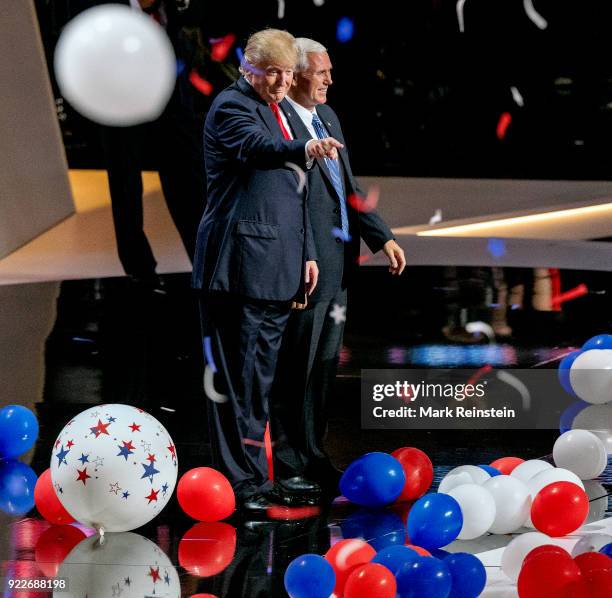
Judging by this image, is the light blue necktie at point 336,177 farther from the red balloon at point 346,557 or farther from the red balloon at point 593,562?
the red balloon at point 593,562

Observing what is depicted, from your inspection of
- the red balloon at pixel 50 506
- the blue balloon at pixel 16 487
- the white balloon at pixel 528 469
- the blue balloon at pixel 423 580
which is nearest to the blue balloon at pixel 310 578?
the blue balloon at pixel 423 580

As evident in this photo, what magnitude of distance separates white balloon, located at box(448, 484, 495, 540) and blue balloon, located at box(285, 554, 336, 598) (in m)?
0.61

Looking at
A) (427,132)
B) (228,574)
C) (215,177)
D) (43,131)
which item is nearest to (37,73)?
(43,131)

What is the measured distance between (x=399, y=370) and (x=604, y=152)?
7042mm

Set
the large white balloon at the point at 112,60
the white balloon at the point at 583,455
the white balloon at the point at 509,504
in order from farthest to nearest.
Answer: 1. the large white balloon at the point at 112,60
2. the white balloon at the point at 583,455
3. the white balloon at the point at 509,504

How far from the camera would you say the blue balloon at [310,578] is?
2.48 meters

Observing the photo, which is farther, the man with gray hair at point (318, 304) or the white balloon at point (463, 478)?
the man with gray hair at point (318, 304)

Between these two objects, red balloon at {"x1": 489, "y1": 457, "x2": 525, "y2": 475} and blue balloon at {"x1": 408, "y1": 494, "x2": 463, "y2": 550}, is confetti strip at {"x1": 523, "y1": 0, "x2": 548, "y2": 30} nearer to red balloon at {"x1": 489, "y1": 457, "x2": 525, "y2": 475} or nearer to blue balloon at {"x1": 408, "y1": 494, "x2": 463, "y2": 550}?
red balloon at {"x1": 489, "y1": 457, "x2": 525, "y2": 475}

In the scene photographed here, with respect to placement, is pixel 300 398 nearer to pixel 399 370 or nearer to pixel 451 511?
pixel 451 511

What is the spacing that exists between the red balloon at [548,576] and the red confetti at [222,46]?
8.38 metres

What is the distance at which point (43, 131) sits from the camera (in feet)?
33.4

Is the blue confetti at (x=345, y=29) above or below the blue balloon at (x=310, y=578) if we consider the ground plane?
below

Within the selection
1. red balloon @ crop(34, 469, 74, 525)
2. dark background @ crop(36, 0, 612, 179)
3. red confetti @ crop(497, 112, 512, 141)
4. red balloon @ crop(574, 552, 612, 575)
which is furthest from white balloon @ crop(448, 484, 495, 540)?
red confetti @ crop(497, 112, 512, 141)

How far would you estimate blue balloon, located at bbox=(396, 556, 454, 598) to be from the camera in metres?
2.45
